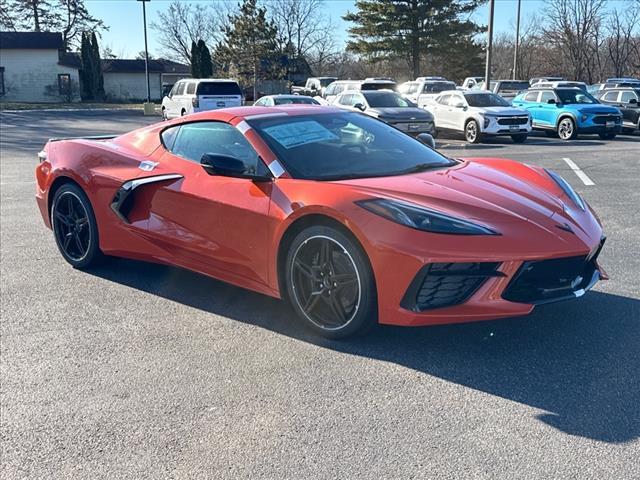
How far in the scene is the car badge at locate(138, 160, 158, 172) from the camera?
4977 mm

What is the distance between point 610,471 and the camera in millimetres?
2564

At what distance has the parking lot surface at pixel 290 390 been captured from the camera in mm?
2723

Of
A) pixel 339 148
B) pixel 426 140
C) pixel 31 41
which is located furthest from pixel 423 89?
pixel 31 41

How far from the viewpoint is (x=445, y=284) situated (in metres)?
3.52

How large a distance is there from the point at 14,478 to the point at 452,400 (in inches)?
77.3

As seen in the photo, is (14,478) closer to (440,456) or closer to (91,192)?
(440,456)

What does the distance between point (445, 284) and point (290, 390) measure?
0.99 metres

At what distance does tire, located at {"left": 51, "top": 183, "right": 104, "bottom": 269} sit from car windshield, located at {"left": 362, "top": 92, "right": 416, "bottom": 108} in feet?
46.2

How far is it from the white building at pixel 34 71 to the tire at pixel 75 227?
1993 inches

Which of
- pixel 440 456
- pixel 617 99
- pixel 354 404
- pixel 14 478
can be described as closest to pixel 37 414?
pixel 14 478

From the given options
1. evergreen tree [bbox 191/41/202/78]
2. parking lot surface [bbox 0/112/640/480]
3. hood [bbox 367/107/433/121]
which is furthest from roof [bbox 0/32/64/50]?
parking lot surface [bbox 0/112/640/480]

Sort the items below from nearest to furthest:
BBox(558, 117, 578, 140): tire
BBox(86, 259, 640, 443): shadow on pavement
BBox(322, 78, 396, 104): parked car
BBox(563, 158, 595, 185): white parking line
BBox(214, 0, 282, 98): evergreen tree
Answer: BBox(86, 259, 640, 443): shadow on pavement
BBox(563, 158, 595, 185): white parking line
BBox(558, 117, 578, 140): tire
BBox(322, 78, 396, 104): parked car
BBox(214, 0, 282, 98): evergreen tree

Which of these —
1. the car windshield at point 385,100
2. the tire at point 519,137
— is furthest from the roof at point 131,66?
the tire at point 519,137

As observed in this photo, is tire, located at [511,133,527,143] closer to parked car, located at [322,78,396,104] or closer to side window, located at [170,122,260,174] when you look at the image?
parked car, located at [322,78,396,104]
